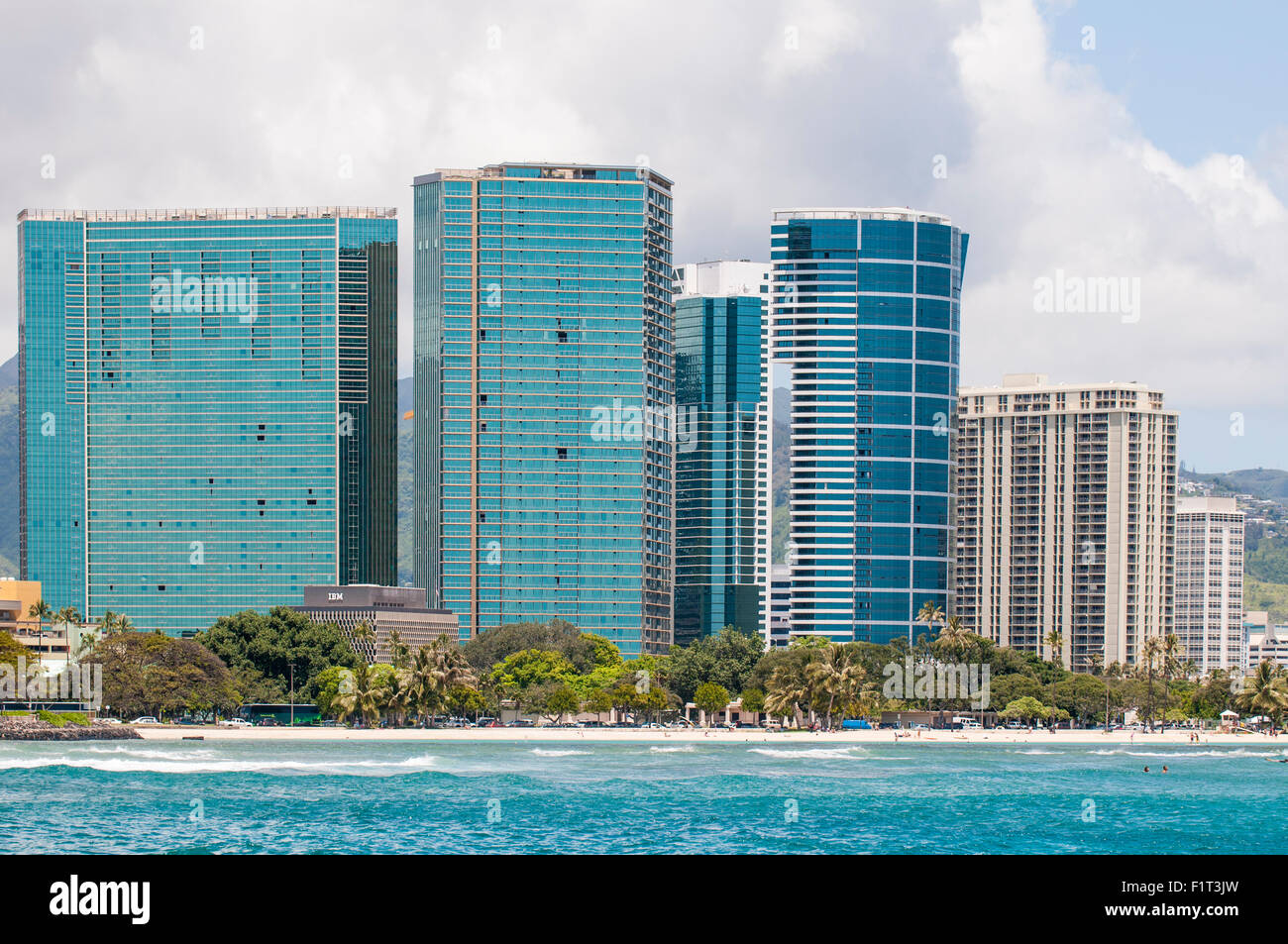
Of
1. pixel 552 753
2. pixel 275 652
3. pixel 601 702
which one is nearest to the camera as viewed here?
pixel 552 753

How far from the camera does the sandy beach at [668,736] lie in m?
173

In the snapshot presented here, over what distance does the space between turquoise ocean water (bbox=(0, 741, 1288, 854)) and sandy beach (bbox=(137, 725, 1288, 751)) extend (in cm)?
1332

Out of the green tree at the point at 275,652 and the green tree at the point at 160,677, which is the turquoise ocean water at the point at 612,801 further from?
the green tree at the point at 275,652

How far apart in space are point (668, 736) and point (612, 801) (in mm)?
87272

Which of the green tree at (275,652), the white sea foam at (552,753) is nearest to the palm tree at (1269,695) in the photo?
the white sea foam at (552,753)

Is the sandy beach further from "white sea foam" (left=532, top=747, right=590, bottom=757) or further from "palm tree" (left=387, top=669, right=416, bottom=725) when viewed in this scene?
"white sea foam" (left=532, top=747, right=590, bottom=757)

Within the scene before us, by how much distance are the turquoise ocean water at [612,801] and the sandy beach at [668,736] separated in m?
13.3

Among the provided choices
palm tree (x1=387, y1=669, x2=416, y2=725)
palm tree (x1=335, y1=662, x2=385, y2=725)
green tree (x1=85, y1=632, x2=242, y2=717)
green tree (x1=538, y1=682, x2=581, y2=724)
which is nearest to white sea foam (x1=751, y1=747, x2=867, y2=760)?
green tree (x1=538, y1=682, x2=581, y2=724)

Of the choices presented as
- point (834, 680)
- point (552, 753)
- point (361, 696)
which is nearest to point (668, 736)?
point (834, 680)

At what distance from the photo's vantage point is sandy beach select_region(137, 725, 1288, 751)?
17300 cm

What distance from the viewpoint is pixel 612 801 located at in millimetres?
100000

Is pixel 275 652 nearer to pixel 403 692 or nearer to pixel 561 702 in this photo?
pixel 403 692

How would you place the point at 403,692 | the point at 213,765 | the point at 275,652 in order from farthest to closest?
the point at 275,652
the point at 403,692
the point at 213,765
